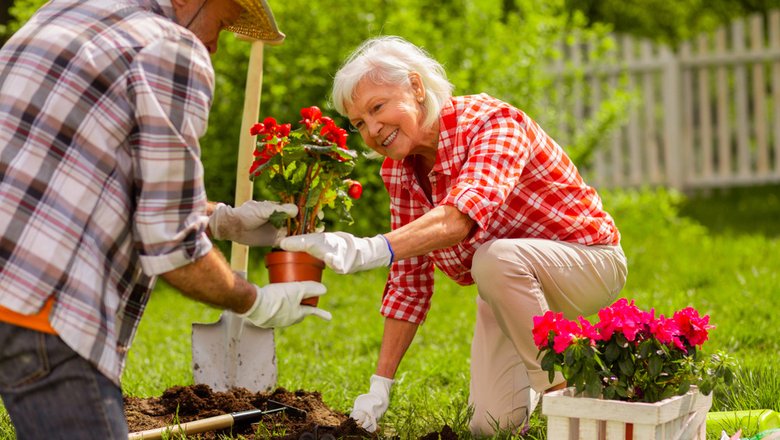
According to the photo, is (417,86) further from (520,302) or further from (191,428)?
(191,428)

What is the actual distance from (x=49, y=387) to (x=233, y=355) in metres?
1.66

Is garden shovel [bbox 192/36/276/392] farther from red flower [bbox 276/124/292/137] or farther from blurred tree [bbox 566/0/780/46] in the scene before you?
blurred tree [bbox 566/0/780/46]

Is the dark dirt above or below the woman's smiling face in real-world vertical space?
below

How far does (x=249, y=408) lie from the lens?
3275 mm

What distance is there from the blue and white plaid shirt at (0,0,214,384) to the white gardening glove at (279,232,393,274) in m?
0.52

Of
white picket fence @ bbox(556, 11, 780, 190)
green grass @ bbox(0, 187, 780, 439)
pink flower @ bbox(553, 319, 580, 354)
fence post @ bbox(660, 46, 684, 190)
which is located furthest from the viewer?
fence post @ bbox(660, 46, 684, 190)

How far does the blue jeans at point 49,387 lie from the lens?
2.04 m

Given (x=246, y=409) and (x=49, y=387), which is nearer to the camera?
(x=49, y=387)

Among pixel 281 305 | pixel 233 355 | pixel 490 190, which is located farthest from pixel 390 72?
pixel 233 355

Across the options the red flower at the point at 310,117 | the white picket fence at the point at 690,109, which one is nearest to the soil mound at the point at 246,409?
the red flower at the point at 310,117

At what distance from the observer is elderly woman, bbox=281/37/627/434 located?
299 centimetres

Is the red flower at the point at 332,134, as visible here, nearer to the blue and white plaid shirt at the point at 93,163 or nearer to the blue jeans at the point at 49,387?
the blue and white plaid shirt at the point at 93,163

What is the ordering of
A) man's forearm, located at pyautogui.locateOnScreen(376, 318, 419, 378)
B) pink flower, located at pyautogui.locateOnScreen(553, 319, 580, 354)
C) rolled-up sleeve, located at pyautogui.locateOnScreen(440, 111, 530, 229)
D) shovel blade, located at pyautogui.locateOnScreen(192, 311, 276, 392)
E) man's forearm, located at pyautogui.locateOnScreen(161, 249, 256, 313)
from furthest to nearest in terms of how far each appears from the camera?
shovel blade, located at pyautogui.locateOnScreen(192, 311, 276, 392)
man's forearm, located at pyautogui.locateOnScreen(376, 318, 419, 378)
rolled-up sleeve, located at pyautogui.locateOnScreen(440, 111, 530, 229)
pink flower, located at pyautogui.locateOnScreen(553, 319, 580, 354)
man's forearm, located at pyautogui.locateOnScreen(161, 249, 256, 313)

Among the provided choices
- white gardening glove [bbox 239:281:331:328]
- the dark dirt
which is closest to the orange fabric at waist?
white gardening glove [bbox 239:281:331:328]
